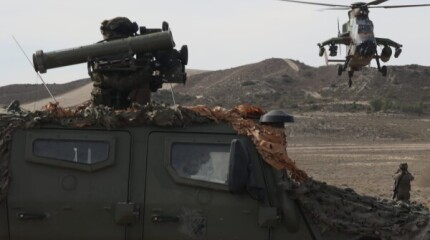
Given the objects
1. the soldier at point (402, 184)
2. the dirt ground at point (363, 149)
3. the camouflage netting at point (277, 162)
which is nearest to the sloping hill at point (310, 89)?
the dirt ground at point (363, 149)

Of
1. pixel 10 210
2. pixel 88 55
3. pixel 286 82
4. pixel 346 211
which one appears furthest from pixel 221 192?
pixel 286 82

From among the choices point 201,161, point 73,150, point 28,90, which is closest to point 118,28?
point 73,150

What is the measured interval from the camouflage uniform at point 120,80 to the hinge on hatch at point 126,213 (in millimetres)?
1624

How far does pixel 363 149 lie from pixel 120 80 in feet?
111

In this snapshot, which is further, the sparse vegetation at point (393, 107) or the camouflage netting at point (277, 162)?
the sparse vegetation at point (393, 107)

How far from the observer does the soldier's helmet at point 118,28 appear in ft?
24.2

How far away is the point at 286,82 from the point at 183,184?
2578 inches

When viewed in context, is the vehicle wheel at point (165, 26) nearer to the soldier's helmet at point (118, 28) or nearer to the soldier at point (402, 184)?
the soldier's helmet at point (118, 28)

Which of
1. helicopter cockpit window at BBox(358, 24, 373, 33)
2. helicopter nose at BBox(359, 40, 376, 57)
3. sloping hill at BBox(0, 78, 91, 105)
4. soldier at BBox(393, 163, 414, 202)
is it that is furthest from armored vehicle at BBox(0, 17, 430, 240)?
sloping hill at BBox(0, 78, 91, 105)

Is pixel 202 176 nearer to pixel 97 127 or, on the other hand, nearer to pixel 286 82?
pixel 97 127

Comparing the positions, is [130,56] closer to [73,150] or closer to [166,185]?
[73,150]

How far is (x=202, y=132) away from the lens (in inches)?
225

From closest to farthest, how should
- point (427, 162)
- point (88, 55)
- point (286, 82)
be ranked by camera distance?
1. point (88, 55)
2. point (427, 162)
3. point (286, 82)

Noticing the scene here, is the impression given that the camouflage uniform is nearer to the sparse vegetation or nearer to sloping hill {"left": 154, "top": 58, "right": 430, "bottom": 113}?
sloping hill {"left": 154, "top": 58, "right": 430, "bottom": 113}
